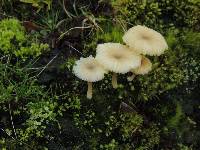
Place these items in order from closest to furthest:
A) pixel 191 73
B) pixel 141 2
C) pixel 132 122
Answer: pixel 132 122 → pixel 191 73 → pixel 141 2

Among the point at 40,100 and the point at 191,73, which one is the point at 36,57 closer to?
the point at 40,100

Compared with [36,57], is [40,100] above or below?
below

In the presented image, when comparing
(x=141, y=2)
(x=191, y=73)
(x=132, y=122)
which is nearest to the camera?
(x=132, y=122)

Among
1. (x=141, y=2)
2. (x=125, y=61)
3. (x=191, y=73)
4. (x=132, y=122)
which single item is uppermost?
(x=141, y=2)

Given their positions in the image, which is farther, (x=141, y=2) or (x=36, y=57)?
(x=141, y=2)

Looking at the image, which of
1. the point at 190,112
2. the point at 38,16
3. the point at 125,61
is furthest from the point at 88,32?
the point at 190,112
